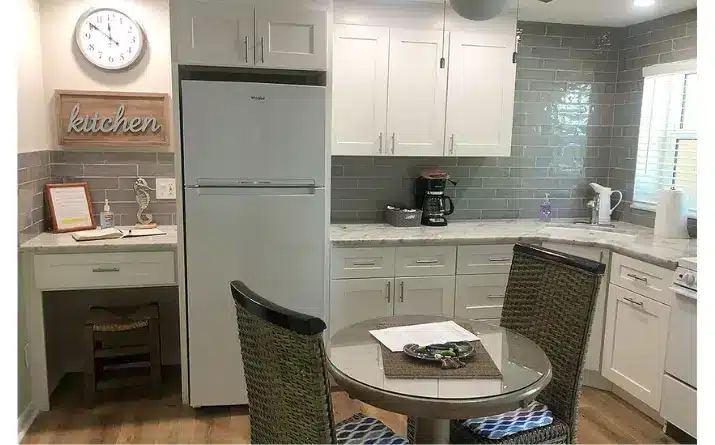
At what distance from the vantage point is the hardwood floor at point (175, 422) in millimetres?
2633

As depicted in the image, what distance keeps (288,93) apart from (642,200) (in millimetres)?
2436

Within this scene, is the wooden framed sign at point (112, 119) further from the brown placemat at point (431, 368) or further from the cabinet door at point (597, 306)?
the cabinet door at point (597, 306)

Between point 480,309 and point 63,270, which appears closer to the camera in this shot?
point 63,270

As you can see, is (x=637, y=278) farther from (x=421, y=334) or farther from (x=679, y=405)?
(x=421, y=334)

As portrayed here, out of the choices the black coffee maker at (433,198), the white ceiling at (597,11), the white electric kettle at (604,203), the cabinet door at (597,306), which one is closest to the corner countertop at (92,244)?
the black coffee maker at (433,198)

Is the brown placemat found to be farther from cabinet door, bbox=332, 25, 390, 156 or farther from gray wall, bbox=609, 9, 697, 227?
gray wall, bbox=609, 9, 697, 227

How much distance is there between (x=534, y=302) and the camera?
2217 millimetres

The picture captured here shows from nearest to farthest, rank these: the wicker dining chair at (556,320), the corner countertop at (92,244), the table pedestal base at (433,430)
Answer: the table pedestal base at (433,430) < the wicker dining chair at (556,320) < the corner countertop at (92,244)

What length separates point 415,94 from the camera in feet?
10.6

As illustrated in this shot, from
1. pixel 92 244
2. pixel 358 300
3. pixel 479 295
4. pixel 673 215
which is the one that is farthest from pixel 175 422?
pixel 673 215

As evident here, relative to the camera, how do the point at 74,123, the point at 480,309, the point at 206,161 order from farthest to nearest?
the point at 480,309 < the point at 74,123 < the point at 206,161

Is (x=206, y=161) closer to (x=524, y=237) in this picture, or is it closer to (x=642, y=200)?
(x=524, y=237)

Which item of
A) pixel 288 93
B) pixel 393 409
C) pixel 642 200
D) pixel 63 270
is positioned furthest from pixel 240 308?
pixel 642 200

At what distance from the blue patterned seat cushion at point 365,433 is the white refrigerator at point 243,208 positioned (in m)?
1.08
